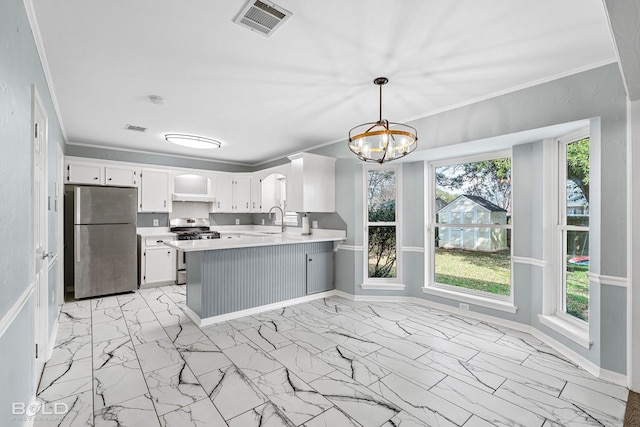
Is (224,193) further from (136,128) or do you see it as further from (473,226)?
(473,226)

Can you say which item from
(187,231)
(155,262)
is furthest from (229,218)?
(155,262)

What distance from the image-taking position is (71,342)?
2932 mm

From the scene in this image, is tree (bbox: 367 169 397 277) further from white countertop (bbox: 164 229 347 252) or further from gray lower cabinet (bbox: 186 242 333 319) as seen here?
gray lower cabinet (bbox: 186 242 333 319)

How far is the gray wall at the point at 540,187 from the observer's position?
2271mm

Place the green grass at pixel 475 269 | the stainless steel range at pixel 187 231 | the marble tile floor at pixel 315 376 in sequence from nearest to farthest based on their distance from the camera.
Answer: the marble tile floor at pixel 315 376, the green grass at pixel 475 269, the stainless steel range at pixel 187 231

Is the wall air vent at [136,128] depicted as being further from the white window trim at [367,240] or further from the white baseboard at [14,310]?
the white window trim at [367,240]

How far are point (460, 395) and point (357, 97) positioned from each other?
8.78ft

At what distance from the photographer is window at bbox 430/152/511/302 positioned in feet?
11.8

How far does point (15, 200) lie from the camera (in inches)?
59.1

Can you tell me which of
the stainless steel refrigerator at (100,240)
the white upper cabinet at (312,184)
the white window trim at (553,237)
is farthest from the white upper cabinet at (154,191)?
the white window trim at (553,237)

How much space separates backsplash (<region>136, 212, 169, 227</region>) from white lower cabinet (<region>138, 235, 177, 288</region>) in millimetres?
415

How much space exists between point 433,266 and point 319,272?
1634 mm

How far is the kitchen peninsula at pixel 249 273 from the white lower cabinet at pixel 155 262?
1624 mm

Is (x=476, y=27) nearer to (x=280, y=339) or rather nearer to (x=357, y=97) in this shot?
(x=357, y=97)
